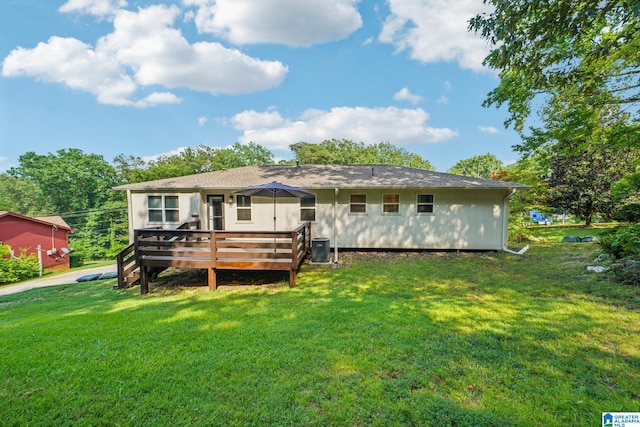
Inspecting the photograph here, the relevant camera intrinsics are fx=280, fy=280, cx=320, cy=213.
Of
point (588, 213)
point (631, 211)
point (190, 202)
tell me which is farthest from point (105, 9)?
point (588, 213)

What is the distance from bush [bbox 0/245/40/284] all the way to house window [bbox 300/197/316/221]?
1721 centimetres

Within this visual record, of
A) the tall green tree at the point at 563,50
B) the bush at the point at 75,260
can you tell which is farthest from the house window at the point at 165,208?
the bush at the point at 75,260

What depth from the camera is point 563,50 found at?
282 inches

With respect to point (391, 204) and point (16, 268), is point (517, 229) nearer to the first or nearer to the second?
point (391, 204)

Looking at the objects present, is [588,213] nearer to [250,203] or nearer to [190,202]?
[250,203]

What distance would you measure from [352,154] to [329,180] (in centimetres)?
3390

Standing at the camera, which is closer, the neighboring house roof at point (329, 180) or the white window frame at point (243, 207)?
the neighboring house roof at point (329, 180)

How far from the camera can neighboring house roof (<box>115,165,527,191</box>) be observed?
32.3 feet

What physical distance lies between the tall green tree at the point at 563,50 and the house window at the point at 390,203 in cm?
499

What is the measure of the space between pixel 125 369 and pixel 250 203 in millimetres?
8323

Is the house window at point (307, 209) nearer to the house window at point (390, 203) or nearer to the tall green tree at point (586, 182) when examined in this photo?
the house window at point (390, 203)

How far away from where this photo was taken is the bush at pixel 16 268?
15.3 meters

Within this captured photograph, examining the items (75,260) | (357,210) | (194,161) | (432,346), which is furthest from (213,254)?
(194,161)

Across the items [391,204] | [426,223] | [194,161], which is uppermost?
[194,161]
